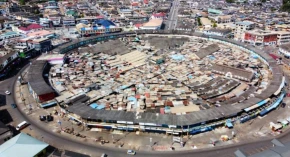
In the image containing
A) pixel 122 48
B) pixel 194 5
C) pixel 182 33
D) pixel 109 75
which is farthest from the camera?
pixel 194 5

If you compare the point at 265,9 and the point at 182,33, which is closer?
the point at 182,33

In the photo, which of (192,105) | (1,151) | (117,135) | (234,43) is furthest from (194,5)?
(1,151)

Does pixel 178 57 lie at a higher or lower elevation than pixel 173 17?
lower

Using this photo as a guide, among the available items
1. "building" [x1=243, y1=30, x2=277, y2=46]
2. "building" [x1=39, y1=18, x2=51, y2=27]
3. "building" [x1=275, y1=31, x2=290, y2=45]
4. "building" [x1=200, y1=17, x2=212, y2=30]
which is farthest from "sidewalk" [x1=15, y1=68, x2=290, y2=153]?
"building" [x1=39, y1=18, x2=51, y2=27]

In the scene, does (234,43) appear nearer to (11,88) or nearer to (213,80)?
(213,80)

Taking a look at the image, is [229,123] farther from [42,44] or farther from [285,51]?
[42,44]

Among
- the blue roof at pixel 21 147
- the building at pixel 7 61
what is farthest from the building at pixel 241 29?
the blue roof at pixel 21 147

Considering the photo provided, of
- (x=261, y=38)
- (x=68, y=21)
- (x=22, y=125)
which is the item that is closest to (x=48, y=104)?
(x=22, y=125)

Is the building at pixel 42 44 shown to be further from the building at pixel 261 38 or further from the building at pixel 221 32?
the building at pixel 261 38
